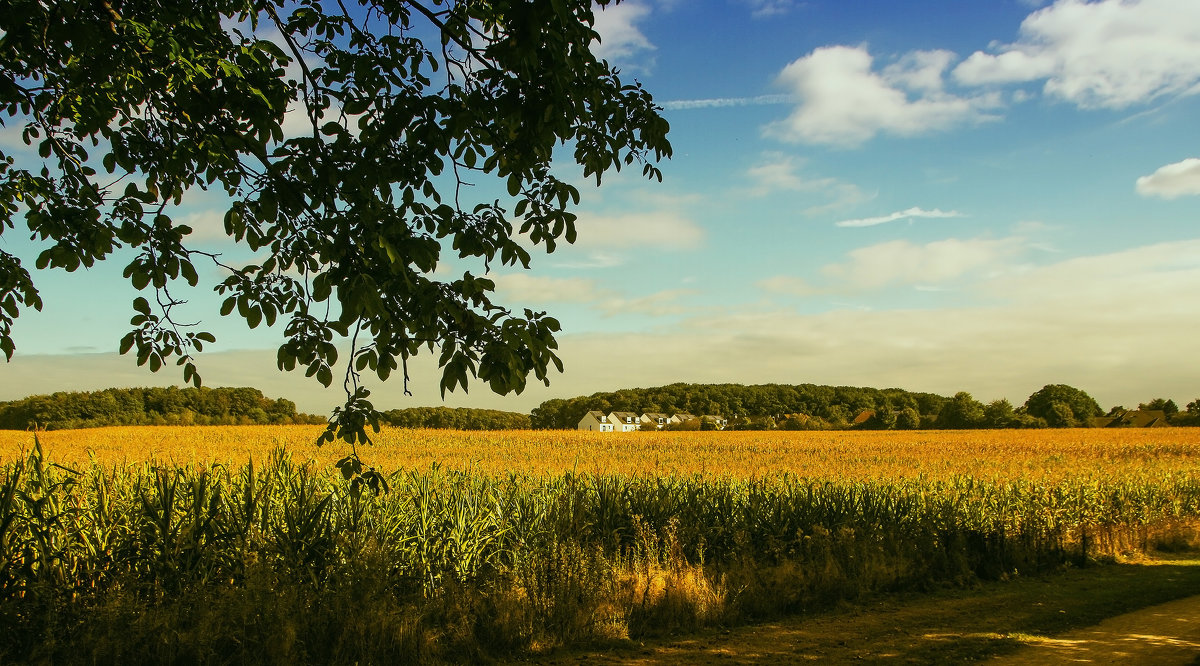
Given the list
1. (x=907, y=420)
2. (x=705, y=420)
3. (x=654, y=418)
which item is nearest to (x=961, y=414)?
(x=907, y=420)

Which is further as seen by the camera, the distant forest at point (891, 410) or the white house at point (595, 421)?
the white house at point (595, 421)

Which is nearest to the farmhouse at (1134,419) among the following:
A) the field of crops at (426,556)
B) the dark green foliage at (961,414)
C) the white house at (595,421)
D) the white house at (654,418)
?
the dark green foliage at (961,414)

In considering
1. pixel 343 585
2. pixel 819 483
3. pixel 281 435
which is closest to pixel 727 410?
pixel 281 435

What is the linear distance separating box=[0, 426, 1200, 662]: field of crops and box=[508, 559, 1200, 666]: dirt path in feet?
1.85

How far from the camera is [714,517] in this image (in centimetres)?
1098

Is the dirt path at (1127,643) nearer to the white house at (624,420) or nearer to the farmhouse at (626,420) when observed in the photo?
the farmhouse at (626,420)

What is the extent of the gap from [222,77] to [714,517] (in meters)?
8.74

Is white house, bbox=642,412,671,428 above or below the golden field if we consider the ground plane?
below

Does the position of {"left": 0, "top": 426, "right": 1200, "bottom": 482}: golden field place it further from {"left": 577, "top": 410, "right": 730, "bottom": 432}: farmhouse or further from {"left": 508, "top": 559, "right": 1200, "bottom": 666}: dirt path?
{"left": 577, "top": 410, "right": 730, "bottom": 432}: farmhouse

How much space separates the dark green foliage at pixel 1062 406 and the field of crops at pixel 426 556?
2653 inches

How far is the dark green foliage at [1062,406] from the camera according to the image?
231 feet

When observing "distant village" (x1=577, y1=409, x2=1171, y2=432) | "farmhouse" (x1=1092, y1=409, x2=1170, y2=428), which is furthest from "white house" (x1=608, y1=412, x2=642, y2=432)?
"farmhouse" (x1=1092, y1=409, x2=1170, y2=428)

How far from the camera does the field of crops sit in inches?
259

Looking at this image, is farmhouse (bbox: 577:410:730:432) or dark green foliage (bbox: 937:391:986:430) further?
farmhouse (bbox: 577:410:730:432)
